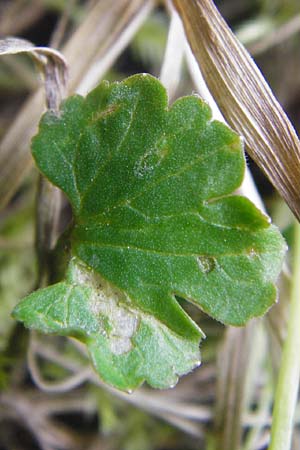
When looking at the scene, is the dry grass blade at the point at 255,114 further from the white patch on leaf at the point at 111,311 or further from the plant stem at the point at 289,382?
the white patch on leaf at the point at 111,311

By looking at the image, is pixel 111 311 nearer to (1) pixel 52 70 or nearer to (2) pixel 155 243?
(2) pixel 155 243

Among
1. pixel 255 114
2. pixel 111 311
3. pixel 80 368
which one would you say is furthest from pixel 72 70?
pixel 80 368

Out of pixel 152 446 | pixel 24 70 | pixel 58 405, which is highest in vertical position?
Answer: pixel 24 70

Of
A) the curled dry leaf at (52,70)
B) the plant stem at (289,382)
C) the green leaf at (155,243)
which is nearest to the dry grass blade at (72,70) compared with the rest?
the curled dry leaf at (52,70)

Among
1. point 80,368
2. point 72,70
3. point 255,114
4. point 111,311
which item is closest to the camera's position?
point 111,311

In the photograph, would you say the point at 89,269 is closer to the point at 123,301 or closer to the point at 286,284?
the point at 123,301

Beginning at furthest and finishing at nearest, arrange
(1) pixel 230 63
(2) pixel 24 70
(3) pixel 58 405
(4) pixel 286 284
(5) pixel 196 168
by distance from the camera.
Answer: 1. (2) pixel 24 70
2. (3) pixel 58 405
3. (4) pixel 286 284
4. (1) pixel 230 63
5. (5) pixel 196 168

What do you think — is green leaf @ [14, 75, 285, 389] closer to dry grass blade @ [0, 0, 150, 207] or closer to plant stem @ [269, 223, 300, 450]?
plant stem @ [269, 223, 300, 450]

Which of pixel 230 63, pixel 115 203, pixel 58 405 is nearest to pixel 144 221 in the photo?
pixel 115 203
